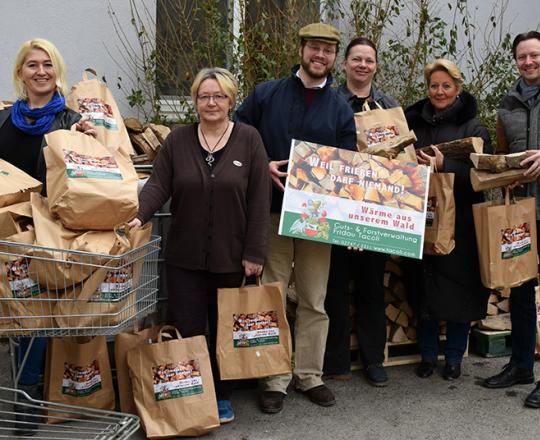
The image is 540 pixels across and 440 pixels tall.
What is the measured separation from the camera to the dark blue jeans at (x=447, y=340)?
466 centimetres

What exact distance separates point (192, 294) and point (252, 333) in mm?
405

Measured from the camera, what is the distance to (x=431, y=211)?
424cm

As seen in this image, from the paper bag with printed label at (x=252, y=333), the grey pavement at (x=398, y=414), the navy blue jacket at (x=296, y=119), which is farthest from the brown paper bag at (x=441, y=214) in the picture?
the paper bag with printed label at (x=252, y=333)

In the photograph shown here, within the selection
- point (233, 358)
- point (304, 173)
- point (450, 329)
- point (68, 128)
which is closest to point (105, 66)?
point (68, 128)

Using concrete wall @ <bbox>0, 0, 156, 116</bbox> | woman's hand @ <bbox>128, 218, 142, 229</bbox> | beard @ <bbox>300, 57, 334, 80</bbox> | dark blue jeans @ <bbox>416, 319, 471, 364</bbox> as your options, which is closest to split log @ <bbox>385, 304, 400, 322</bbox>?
dark blue jeans @ <bbox>416, 319, 471, 364</bbox>

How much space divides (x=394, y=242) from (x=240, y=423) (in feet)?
4.57

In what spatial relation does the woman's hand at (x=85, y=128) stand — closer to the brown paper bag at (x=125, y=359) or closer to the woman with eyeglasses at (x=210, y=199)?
the woman with eyeglasses at (x=210, y=199)

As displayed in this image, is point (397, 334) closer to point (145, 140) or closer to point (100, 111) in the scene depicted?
point (145, 140)

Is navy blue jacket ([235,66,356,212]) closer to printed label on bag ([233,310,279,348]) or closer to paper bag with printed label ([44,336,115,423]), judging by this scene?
printed label on bag ([233,310,279,348])

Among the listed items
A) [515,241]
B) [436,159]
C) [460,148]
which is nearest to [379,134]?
[436,159]

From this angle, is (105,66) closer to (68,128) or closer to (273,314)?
(68,128)

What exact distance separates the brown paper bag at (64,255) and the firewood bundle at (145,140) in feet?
4.83

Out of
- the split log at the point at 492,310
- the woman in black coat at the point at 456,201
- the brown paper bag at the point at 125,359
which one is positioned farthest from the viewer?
the split log at the point at 492,310

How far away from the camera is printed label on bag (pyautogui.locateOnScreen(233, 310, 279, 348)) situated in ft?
12.6
